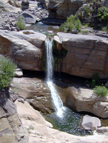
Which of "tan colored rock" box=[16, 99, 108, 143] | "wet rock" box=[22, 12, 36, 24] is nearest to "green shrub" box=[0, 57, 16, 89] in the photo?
"tan colored rock" box=[16, 99, 108, 143]

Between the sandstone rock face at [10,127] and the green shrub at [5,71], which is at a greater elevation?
the green shrub at [5,71]

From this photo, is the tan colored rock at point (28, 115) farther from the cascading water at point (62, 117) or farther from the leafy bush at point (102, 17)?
the leafy bush at point (102, 17)

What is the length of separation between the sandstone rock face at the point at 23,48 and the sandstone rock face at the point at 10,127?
6878 mm

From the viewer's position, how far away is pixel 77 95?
11.5m

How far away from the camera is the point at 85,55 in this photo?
13.0 m

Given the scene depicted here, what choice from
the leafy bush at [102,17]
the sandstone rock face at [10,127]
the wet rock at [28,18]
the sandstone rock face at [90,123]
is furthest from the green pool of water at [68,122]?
the wet rock at [28,18]

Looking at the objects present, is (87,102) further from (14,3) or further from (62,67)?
(14,3)

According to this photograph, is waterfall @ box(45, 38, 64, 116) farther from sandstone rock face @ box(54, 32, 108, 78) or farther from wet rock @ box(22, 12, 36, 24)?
wet rock @ box(22, 12, 36, 24)

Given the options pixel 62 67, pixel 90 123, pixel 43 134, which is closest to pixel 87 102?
pixel 90 123

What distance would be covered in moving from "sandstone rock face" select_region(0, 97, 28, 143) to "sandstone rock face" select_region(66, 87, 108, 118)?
5.65 m

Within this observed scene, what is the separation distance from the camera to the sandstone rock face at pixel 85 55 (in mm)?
12623

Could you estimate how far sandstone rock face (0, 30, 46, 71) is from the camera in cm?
1279

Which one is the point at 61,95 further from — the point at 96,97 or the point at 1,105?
the point at 1,105

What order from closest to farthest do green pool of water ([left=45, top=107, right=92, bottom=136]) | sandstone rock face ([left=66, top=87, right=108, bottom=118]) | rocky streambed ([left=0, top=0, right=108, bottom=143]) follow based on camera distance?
green pool of water ([left=45, top=107, right=92, bottom=136]), sandstone rock face ([left=66, top=87, right=108, bottom=118]), rocky streambed ([left=0, top=0, right=108, bottom=143])
